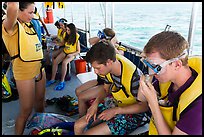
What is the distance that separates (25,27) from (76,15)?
17.2 feet

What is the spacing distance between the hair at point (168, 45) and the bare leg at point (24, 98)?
1.32 meters

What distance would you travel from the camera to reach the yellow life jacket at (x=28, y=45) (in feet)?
5.93

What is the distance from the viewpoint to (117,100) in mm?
1817

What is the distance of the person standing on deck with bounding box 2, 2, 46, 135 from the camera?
1765mm

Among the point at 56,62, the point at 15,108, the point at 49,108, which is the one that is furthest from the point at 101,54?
the point at 56,62

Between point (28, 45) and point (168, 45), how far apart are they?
1308 mm

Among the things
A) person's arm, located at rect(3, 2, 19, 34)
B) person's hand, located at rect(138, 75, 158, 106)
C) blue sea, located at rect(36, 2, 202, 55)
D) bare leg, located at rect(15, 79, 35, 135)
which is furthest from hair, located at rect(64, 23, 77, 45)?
person's hand, located at rect(138, 75, 158, 106)

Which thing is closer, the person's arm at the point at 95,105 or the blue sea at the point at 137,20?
the person's arm at the point at 95,105

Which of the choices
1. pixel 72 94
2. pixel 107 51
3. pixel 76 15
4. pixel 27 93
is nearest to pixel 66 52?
pixel 72 94

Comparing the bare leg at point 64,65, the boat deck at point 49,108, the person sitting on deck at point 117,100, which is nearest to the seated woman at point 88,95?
the boat deck at point 49,108

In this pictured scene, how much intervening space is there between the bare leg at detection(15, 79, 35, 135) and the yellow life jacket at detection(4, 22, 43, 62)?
0.77 feet

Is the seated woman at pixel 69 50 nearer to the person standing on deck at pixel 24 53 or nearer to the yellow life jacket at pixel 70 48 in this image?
the yellow life jacket at pixel 70 48

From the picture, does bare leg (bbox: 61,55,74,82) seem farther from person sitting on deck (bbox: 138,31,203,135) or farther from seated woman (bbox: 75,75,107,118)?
person sitting on deck (bbox: 138,31,203,135)

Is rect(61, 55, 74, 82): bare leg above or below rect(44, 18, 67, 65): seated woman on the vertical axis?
below
